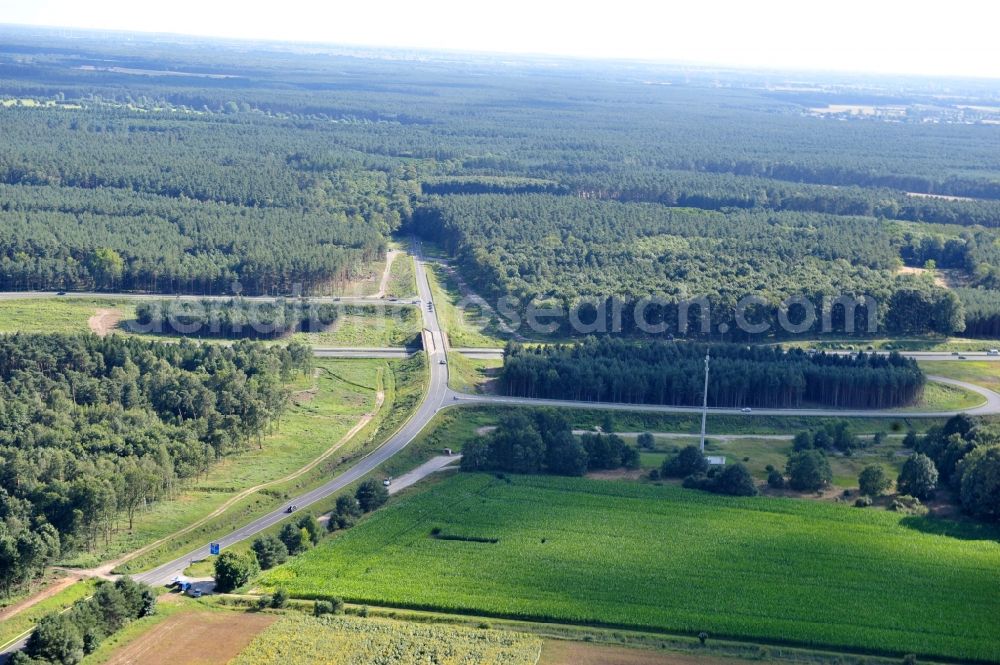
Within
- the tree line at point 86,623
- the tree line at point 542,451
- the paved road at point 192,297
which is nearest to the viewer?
the tree line at point 86,623

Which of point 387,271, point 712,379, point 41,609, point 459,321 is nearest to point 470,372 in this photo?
point 459,321

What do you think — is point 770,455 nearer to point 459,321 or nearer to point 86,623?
point 459,321

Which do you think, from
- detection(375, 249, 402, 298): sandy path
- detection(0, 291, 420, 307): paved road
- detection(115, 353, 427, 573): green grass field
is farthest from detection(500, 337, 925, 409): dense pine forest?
detection(375, 249, 402, 298): sandy path

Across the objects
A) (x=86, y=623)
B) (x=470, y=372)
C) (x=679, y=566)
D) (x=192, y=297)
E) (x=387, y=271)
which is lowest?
(x=679, y=566)

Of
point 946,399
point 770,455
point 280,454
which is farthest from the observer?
point 946,399

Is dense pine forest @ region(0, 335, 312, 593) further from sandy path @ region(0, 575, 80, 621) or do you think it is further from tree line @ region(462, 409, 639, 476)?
tree line @ region(462, 409, 639, 476)

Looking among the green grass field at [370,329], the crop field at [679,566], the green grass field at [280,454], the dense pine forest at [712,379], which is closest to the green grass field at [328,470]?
the green grass field at [280,454]

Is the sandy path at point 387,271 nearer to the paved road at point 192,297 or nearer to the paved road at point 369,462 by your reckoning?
the paved road at point 192,297

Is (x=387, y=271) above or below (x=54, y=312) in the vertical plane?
above
